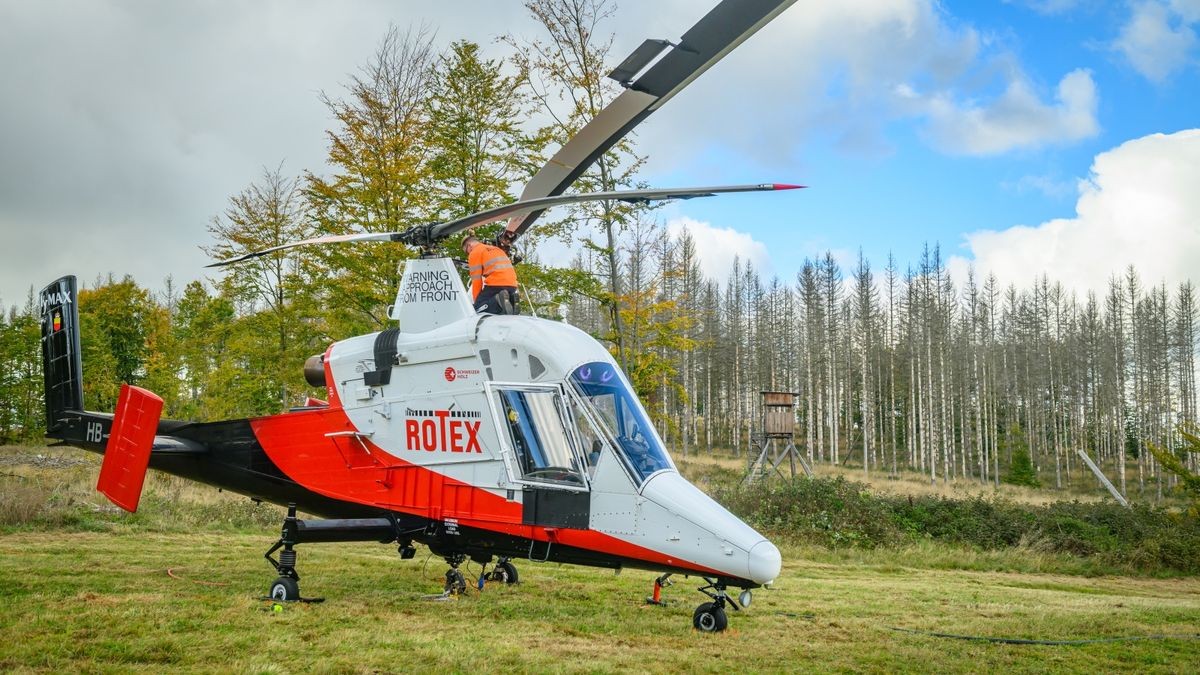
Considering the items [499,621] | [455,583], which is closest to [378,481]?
[455,583]

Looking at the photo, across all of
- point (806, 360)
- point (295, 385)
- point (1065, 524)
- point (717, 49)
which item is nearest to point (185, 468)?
point (717, 49)

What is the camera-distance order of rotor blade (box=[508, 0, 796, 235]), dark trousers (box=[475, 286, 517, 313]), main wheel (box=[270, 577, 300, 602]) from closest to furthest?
1. rotor blade (box=[508, 0, 796, 235])
2. main wheel (box=[270, 577, 300, 602])
3. dark trousers (box=[475, 286, 517, 313])

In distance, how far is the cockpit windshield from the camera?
25.1 feet

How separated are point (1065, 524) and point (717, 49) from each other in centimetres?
1575

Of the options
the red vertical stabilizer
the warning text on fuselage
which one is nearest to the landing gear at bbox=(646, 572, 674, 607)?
the warning text on fuselage

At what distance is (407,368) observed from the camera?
30.1ft

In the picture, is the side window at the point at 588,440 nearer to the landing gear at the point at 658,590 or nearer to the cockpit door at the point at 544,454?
the cockpit door at the point at 544,454

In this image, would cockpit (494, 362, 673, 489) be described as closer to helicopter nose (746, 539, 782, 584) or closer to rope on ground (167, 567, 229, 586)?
helicopter nose (746, 539, 782, 584)

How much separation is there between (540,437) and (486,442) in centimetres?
69

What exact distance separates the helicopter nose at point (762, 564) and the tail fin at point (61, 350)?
8.97 meters

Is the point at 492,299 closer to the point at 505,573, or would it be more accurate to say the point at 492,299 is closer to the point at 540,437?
the point at 540,437

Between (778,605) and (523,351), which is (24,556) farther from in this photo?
(778,605)

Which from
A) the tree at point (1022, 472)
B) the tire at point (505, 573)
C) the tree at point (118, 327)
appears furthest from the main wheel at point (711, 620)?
the tree at point (1022, 472)

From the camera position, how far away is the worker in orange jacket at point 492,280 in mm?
9169
